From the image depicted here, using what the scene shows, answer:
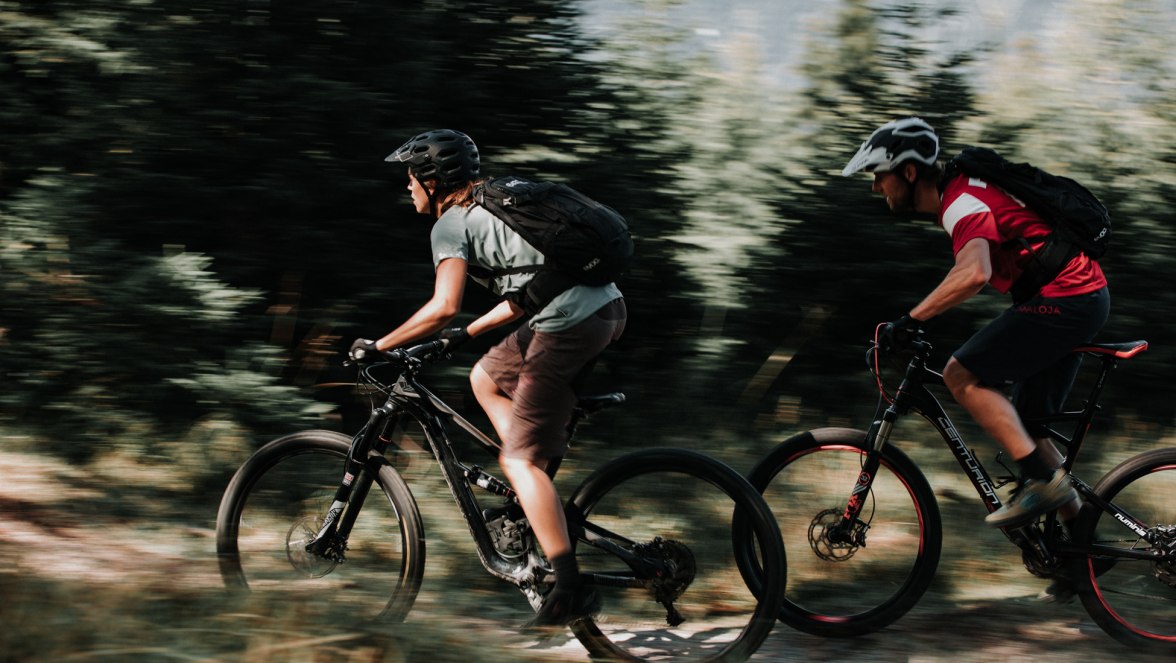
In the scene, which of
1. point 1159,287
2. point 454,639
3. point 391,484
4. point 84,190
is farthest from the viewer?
point 1159,287

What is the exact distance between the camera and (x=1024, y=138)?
6.70 m

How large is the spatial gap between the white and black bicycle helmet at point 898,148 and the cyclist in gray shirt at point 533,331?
122 cm

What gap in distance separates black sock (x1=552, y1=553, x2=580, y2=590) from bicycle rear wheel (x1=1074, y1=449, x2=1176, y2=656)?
2.09 metres

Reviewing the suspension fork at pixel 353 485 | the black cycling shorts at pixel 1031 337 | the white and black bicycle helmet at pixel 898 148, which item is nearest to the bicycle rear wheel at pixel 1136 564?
the black cycling shorts at pixel 1031 337

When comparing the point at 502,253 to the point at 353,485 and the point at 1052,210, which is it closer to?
the point at 353,485

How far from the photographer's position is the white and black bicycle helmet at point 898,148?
429cm

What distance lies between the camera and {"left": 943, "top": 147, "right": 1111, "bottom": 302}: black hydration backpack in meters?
4.21

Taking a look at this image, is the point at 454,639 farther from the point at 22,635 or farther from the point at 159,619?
the point at 22,635

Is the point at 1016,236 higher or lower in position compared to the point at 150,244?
higher

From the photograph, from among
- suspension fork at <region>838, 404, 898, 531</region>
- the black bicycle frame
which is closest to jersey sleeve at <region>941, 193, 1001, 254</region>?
the black bicycle frame

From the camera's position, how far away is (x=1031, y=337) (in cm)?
426

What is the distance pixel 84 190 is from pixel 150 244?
0.44m

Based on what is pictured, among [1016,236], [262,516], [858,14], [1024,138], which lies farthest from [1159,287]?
[262,516]

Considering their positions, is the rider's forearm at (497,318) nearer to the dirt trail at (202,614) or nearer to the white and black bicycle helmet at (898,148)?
the dirt trail at (202,614)
